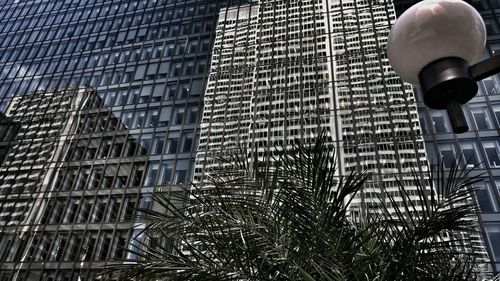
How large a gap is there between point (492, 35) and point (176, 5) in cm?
2570

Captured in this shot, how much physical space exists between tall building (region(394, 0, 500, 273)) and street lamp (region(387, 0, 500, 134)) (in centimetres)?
1999

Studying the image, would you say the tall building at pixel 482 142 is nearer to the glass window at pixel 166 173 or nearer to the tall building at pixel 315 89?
the tall building at pixel 315 89

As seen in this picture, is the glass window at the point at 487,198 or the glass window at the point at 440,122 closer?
the glass window at the point at 487,198

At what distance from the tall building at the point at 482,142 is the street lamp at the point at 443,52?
1999cm

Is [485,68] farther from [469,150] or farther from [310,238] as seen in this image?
[469,150]

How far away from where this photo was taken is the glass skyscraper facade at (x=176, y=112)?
25.5 metres

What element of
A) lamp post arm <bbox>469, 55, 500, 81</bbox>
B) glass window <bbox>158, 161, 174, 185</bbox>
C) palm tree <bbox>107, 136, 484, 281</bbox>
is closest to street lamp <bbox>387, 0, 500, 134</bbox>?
lamp post arm <bbox>469, 55, 500, 81</bbox>

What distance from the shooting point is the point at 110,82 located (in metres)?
35.2

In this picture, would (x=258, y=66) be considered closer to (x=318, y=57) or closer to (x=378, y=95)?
(x=318, y=57)

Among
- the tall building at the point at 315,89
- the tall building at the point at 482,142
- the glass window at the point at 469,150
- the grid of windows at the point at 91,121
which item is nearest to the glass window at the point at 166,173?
the grid of windows at the point at 91,121

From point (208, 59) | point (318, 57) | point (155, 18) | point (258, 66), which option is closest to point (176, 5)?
point (155, 18)

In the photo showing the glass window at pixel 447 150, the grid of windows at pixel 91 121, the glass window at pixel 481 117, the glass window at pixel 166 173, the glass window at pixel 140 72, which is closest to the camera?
the glass window at pixel 447 150

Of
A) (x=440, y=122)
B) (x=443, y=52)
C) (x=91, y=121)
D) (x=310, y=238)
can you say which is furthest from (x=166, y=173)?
(x=443, y=52)

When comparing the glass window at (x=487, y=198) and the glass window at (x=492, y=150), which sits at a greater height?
the glass window at (x=492, y=150)
